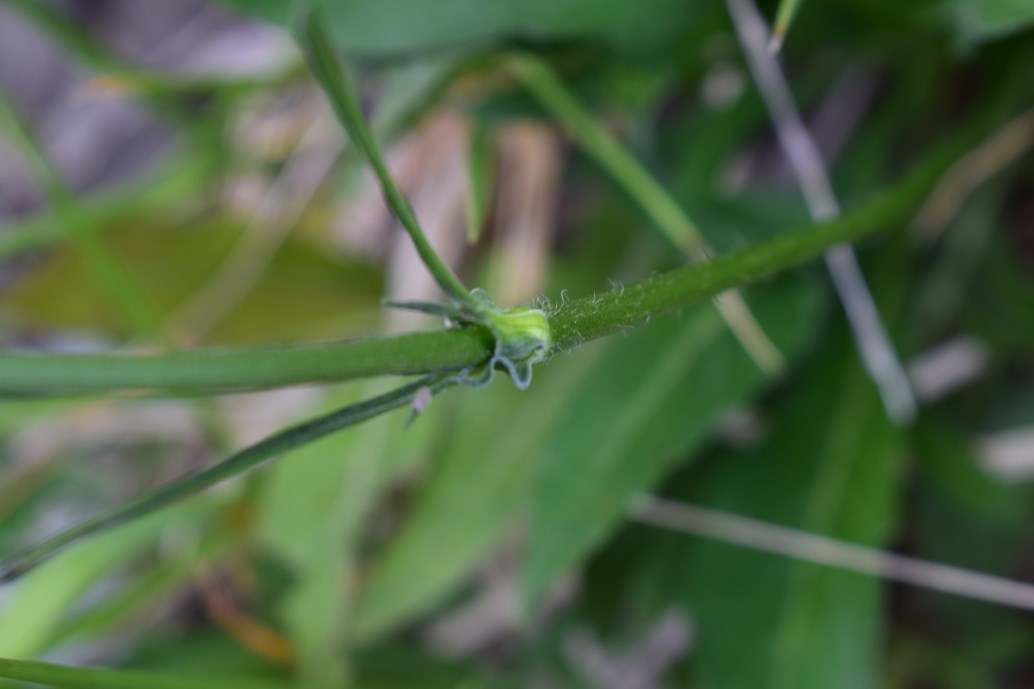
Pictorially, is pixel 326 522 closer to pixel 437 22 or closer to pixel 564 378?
pixel 564 378

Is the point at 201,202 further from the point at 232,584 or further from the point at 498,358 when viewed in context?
the point at 498,358

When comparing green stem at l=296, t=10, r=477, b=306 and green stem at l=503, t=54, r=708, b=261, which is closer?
green stem at l=296, t=10, r=477, b=306

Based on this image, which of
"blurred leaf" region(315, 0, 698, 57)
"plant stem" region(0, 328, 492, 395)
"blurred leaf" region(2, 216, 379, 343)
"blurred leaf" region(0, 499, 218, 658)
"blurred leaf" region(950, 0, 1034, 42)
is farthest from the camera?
"blurred leaf" region(2, 216, 379, 343)

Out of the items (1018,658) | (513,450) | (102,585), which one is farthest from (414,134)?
(1018,658)

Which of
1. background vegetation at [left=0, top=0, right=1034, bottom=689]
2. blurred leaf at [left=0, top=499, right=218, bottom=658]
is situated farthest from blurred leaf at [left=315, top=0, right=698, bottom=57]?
blurred leaf at [left=0, top=499, right=218, bottom=658]

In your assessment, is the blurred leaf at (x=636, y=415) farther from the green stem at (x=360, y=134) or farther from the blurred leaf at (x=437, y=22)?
the green stem at (x=360, y=134)

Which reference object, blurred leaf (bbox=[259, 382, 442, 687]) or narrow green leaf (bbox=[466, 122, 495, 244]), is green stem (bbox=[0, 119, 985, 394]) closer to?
narrow green leaf (bbox=[466, 122, 495, 244])

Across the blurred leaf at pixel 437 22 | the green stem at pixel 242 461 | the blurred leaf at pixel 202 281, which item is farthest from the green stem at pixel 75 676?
the blurred leaf at pixel 202 281

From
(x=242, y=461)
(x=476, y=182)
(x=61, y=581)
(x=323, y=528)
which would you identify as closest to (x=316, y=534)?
(x=323, y=528)
